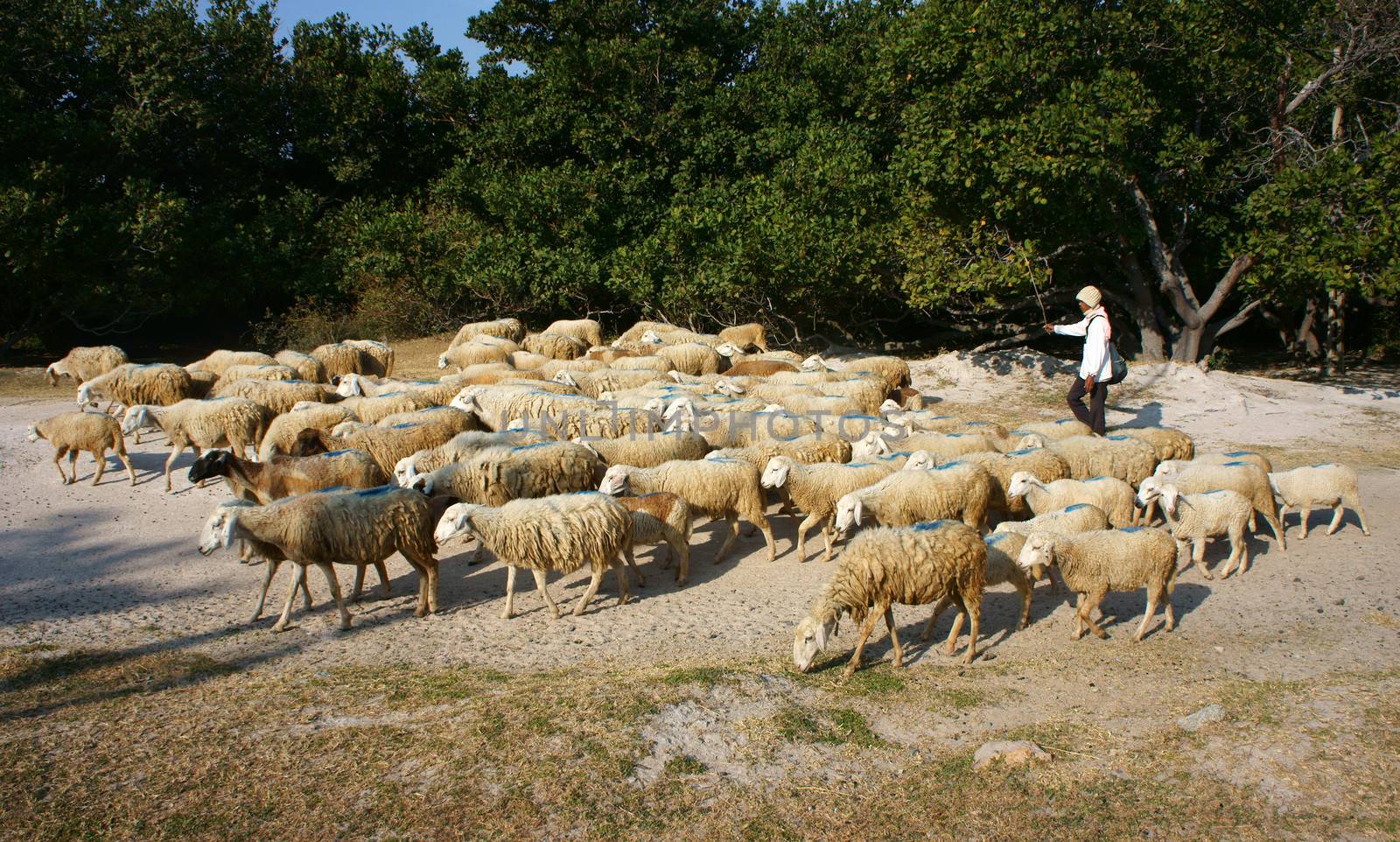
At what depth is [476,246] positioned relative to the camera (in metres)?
26.6

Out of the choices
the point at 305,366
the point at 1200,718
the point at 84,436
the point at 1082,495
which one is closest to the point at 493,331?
the point at 305,366

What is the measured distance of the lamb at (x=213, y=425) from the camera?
1280cm

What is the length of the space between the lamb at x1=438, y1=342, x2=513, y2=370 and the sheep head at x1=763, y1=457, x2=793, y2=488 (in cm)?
920

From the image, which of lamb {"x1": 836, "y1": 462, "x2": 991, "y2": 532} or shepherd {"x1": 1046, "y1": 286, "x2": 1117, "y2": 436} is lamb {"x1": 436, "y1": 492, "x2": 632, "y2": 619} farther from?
shepherd {"x1": 1046, "y1": 286, "x2": 1117, "y2": 436}

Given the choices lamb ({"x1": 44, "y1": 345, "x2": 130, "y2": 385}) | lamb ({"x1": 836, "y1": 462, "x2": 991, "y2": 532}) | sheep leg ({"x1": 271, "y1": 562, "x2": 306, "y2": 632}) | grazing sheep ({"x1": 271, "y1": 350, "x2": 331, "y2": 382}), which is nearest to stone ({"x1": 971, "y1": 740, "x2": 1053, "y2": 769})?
lamb ({"x1": 836, "y1": 462, "x2": 991, "y2": 532})

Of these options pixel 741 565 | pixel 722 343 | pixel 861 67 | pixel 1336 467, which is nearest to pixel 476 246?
pixel 722 343

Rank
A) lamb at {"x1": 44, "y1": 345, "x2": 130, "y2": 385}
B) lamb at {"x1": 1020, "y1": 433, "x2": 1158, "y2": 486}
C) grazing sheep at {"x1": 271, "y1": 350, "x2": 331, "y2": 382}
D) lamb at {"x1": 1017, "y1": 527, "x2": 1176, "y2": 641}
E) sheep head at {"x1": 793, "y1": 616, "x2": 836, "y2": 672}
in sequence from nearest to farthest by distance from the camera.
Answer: sheep head at {"x1": 793, "y1": 616, "x2": 836, "y2": 672}, lamb at {"x1": 1017, "y1": 527, "x2": 1176, "y2": 641}, lamb at {"x1": 1020, "y1": 433, "x2": 1158, "y2": 486}, grazing sheep at {"x1": 271, "y1": 350, "x2": 331, "y2": 382}, lamb at {"x1": 44, "y1": 345, "x2": 130, "y2": 385}

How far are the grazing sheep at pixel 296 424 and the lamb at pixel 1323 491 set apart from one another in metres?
11.0

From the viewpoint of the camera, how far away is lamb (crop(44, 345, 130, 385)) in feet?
60.0

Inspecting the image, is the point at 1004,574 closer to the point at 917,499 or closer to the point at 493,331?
the point at 917,499

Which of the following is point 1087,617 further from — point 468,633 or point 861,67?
point 861,67

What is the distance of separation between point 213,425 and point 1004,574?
1027 cm

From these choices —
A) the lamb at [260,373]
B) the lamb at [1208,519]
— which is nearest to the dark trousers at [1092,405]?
the lamb at [1208,519]

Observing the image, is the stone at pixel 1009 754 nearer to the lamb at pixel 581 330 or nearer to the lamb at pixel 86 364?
the lamb at pixel 581 330
